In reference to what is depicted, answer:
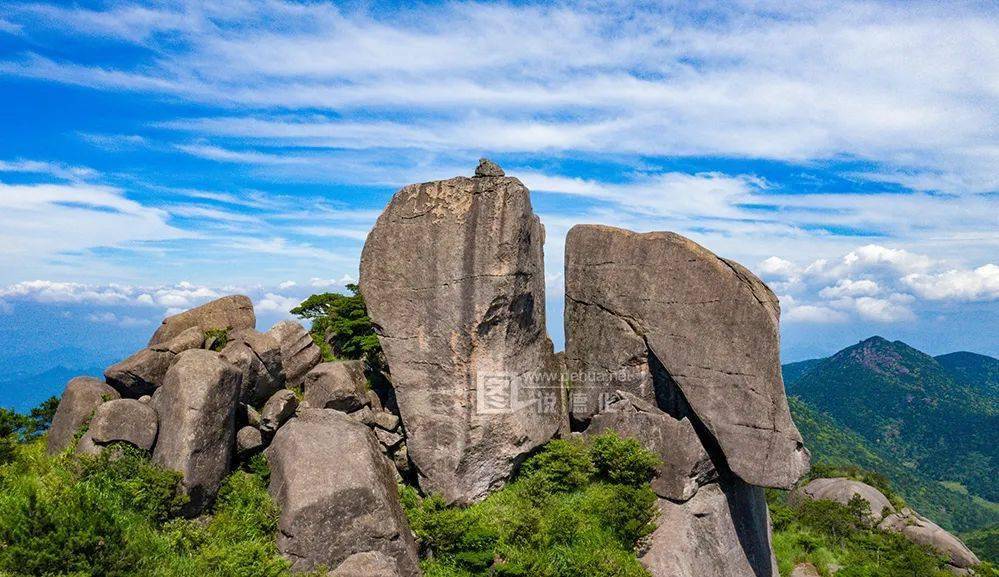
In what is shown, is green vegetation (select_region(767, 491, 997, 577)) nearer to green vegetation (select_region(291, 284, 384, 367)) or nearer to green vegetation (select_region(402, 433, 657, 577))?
green vegetation (select_region(402, 433, 657, 577))

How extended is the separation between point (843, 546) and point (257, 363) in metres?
30.5

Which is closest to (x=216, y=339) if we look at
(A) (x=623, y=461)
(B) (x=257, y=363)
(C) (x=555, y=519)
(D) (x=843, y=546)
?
(B) (x=257, y=363)

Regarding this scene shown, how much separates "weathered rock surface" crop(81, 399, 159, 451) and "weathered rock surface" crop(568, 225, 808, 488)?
14.6 meters

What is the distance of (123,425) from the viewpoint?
53.1 ft

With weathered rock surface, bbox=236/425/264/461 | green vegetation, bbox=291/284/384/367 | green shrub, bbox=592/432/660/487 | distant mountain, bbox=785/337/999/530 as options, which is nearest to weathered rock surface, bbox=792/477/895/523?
green shrub, bbox=592/432/660/487

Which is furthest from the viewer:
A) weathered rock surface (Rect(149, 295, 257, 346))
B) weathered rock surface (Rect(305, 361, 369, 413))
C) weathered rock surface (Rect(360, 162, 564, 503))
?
weathered rock surface (Rect(149, 295, 257, 346))

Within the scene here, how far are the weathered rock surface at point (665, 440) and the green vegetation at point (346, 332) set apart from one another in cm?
918

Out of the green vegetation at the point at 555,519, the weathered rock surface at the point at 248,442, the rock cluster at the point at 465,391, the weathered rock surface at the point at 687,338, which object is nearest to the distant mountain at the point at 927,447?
the weathered rock surface at the point at 687,338

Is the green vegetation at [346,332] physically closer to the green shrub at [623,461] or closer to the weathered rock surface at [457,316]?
the weathered rock surface at [457,316]

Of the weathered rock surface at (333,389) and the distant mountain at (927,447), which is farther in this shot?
the distant mountain at (927,447)

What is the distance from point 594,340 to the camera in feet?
75.9

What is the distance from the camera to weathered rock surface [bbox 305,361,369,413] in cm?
1914

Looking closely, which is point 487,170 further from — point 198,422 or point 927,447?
point 927,447

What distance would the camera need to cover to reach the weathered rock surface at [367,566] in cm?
1486
